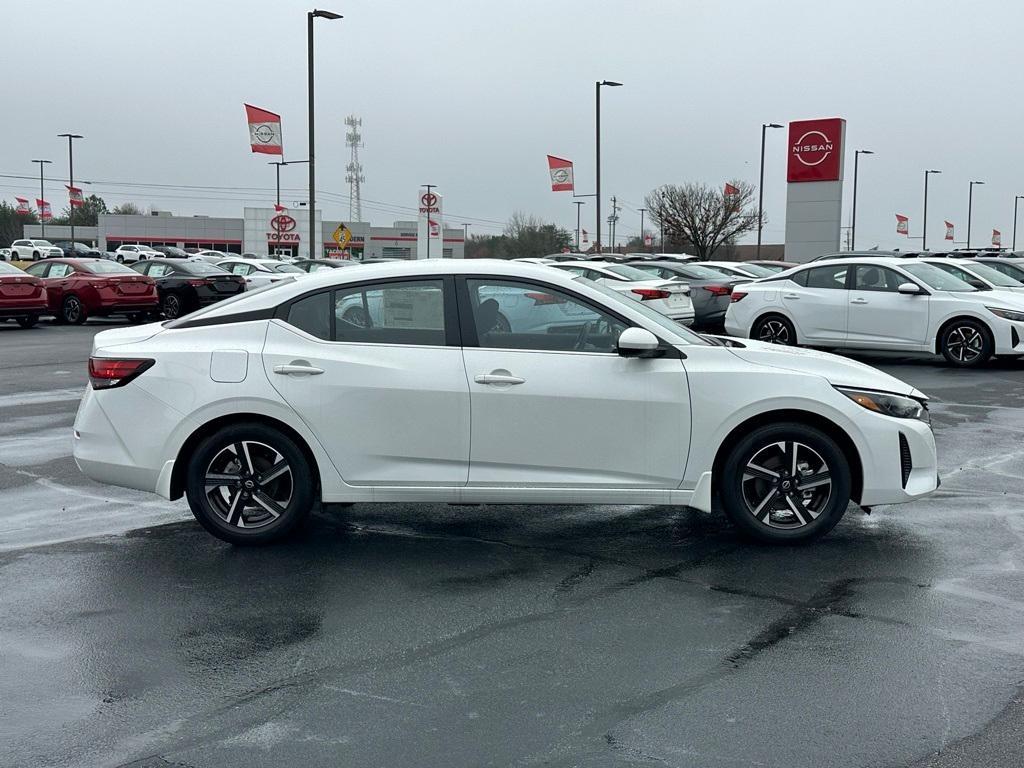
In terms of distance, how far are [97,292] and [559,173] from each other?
24.5 metres

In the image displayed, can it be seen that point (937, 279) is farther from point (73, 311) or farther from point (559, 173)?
point (559, 173)

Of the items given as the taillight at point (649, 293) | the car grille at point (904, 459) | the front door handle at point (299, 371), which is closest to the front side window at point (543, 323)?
the front door handle at point (299, 371)

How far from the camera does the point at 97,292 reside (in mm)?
25500

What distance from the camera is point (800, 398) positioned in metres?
6.30

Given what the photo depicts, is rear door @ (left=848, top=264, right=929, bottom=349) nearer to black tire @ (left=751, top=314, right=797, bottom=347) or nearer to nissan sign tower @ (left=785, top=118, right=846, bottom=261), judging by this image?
black tire @ (left=751, top=314, right=797, bottom=347)

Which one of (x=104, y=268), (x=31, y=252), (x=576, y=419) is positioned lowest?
(x=576, y=419)

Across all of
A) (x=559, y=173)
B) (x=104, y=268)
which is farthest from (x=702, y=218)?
(x=104, y=268)

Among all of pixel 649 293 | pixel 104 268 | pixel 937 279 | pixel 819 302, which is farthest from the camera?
pixel 104 268

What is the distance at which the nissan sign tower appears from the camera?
41.7m

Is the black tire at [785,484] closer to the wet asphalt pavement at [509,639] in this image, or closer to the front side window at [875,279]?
the wet asphalt pavement at [509,639]

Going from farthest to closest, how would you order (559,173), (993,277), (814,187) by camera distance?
(559,173), (814,187), (993,277)

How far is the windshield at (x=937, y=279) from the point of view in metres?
16.6

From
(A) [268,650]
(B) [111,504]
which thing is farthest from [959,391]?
(A) [268,650]

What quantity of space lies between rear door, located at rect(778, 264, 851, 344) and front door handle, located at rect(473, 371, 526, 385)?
38.2ft
